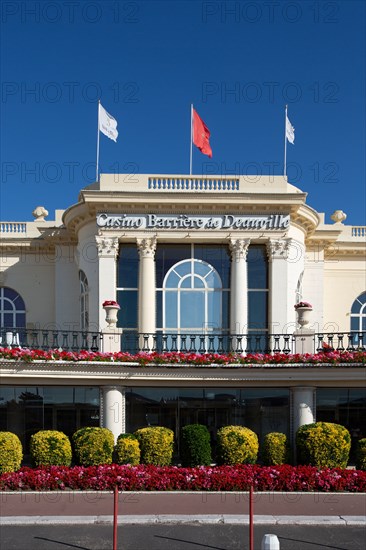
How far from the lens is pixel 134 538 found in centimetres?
1157

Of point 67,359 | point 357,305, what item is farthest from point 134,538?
point 357,305

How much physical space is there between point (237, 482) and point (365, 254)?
17.6 metres

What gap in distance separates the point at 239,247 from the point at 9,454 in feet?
42.3

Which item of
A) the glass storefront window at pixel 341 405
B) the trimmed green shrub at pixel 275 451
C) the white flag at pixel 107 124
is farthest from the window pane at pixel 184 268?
the trimmed green shrub at pixel 275 451

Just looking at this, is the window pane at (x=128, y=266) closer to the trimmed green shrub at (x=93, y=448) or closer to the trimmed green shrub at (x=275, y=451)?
the trimmed green shrub at (x=93, y=448)

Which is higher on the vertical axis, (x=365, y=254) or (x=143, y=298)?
(x=365, y=254)

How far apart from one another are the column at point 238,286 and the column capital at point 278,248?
107 cm

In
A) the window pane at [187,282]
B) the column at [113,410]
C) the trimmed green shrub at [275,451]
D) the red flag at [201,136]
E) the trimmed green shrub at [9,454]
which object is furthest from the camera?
the red flag at [201,136]

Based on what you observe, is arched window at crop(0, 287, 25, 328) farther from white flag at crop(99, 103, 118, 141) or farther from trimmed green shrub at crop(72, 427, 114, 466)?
trimmed green shrub at crop(72, 427, 114, 466)

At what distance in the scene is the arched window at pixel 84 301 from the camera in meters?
25.9

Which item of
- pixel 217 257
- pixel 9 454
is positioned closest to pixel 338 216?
pixel 217 257

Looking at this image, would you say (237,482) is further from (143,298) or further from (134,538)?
(143,298)

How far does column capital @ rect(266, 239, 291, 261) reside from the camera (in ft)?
79.2

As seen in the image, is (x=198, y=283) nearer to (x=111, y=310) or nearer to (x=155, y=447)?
(x=111, y=310)
